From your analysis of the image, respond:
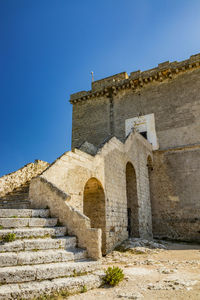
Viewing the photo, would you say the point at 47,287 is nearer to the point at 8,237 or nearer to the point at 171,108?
the point at 8,237

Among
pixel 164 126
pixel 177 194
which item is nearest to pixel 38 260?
pixel 177 194

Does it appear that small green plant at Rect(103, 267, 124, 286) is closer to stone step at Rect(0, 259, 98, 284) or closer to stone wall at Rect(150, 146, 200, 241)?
stone step at Rect(0, 259, 98, 284)

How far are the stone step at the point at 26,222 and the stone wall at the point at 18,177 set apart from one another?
10.2ft

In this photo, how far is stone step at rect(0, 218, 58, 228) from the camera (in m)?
3.83

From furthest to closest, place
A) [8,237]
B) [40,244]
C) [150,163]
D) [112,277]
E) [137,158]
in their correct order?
[150,163], [137,158], [112,277], [40,244], [8,237]

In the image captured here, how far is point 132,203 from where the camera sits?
10.6m

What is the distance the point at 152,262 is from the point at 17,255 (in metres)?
4.14

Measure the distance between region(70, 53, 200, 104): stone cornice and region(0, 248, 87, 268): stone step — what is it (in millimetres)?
12578

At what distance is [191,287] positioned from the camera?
12.4ft

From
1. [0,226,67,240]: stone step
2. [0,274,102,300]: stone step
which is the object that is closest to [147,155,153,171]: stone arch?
[0,226,67,240]: stone step

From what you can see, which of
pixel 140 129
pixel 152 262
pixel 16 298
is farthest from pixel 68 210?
pixel 140 129

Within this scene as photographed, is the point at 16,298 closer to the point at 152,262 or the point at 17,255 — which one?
the point at 17,255

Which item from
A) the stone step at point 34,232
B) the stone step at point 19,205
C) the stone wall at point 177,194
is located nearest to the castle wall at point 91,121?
the stone wall at point 177,194

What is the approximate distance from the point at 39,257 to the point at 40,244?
266 mm
